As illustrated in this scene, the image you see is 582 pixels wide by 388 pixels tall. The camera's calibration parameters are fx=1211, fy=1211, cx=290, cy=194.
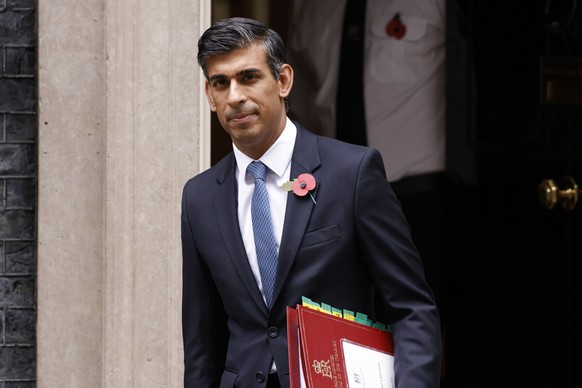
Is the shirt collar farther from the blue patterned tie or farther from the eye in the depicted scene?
the eye

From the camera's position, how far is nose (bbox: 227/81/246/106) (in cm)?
292

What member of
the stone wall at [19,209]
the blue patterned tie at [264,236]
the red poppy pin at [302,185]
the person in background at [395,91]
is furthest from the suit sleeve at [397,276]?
the person in background at [395,91]

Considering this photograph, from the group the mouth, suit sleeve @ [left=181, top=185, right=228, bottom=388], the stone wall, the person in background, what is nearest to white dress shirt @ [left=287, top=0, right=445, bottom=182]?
the person in background

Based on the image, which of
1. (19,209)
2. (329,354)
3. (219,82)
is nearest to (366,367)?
(329,354)

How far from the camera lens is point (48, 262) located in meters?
4.79

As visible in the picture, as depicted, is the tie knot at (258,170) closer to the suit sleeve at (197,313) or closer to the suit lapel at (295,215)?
the suit lapel at (295,215)

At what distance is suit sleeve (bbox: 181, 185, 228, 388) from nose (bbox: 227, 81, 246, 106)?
0.39m

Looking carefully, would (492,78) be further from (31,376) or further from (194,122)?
(31,376)

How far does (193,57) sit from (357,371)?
2050mm

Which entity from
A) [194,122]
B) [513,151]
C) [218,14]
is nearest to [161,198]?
[194,122]

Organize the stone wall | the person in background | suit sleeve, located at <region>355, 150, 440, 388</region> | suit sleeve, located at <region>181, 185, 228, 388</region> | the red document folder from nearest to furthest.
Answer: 1. the red document folder
2. suit sleeve, located at <region>355, 150, 440, 388</region>
3. suit sleeve, located at <region>181, 185, 228, 388</region>
4. the stone wall
5. the person in background

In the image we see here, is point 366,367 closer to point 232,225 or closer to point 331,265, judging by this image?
point 331,265

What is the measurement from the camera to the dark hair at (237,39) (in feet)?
9.61

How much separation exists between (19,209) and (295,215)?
216 cm
